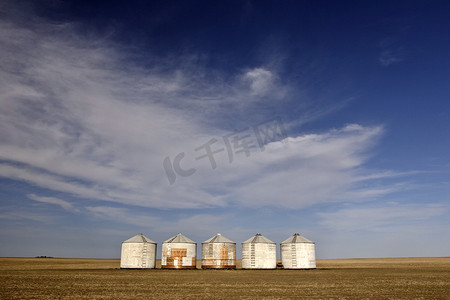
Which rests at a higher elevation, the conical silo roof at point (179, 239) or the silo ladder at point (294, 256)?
the conical silo roof at point (179, 239)

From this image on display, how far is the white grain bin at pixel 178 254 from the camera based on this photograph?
5462 cm

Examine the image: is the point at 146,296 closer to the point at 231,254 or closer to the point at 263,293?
the point at 263,293

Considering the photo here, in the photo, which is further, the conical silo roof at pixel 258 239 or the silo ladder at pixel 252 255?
the conical silo roof at pixel 258 239

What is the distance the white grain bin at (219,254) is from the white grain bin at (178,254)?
6.99ft

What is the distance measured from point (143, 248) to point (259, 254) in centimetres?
1768

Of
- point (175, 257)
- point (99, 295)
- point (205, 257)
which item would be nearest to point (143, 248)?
point (175, 257)

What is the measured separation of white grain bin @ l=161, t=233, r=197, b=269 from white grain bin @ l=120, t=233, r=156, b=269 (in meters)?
2.16

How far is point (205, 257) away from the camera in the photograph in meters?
55.8

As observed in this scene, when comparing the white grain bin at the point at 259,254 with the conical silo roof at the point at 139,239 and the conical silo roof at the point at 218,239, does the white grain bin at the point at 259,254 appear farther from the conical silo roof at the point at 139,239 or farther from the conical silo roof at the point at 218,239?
the conical silo roof at the point at 139,239

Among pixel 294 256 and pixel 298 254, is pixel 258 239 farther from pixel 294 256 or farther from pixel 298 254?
pixel 298 254

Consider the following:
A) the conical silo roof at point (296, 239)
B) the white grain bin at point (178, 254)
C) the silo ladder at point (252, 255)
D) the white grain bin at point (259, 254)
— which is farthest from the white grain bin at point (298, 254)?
the white grain bin at point (178, 254)

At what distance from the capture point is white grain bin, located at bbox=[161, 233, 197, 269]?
5462 cm

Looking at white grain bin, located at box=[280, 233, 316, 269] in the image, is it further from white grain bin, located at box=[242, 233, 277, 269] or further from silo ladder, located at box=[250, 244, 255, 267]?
silo ladder, located at box=[250, 244, 255, 267]

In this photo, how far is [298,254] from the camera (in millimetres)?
55000
